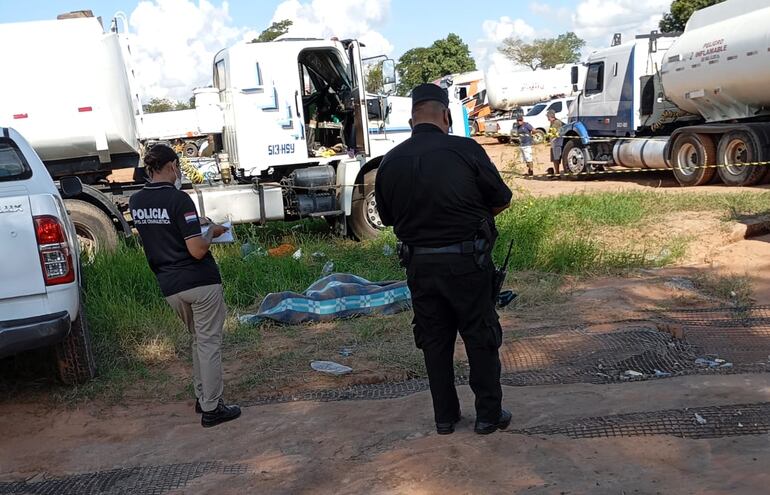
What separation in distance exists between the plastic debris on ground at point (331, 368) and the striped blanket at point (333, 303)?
3.72ft

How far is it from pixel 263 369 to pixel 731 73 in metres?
11.4

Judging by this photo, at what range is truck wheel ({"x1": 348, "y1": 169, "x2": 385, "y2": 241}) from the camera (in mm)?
10273

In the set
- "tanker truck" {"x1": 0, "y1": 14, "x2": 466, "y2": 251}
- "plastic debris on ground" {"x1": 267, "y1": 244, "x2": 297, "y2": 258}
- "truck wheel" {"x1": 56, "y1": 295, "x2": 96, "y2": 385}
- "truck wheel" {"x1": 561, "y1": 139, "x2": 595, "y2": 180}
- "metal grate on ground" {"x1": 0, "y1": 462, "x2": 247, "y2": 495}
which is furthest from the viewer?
"truck wheel" {"x1": 561, "y1": 139, "x2": 595, "y2": 180}

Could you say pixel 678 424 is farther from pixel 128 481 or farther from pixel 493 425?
pixel 128 481

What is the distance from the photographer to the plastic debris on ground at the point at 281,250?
9.17 metres

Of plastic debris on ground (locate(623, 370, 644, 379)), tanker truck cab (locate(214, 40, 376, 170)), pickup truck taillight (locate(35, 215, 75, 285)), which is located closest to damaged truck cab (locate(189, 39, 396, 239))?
tanker truck cab (locate(214, 40, 376, 170))

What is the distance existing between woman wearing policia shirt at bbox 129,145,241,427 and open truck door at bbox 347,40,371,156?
6.10 meters

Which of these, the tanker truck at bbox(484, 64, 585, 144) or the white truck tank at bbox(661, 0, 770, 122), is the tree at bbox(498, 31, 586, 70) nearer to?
the tanker truck at bbox(484, 64, 585, 144)

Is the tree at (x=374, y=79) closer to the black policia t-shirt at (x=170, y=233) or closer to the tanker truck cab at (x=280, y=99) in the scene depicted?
the tanker truck cab at (x=280, y=99)

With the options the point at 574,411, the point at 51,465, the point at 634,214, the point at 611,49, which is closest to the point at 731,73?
the point at 611,49

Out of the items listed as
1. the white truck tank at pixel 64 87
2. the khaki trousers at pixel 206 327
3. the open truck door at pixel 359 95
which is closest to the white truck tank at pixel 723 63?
the open truck door at pixel 359 95

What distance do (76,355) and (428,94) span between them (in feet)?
10.0

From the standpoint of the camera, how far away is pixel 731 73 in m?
13.3

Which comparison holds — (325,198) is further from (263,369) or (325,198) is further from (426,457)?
(426,457)
